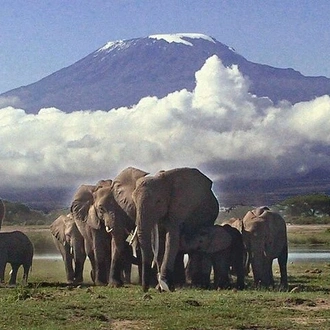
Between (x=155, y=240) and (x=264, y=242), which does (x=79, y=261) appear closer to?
(x=155, y=240)

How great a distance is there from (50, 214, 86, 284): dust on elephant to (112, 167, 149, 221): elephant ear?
4.36m

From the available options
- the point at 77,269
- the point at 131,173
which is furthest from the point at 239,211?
the point at 131,173

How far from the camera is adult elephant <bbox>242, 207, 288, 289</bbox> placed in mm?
26078

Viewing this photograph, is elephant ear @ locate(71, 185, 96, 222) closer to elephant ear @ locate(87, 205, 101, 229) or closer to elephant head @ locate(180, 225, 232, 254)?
elephant ear @ locate(87, 205, 101, 229)

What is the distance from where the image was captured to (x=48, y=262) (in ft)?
148

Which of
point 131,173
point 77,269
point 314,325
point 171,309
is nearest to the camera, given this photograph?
point 314,325

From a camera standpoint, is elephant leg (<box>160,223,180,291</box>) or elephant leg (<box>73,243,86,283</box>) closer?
elephant leg (<box>160,223,180,291</box>)

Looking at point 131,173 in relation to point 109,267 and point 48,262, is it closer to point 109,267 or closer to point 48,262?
point 109,267

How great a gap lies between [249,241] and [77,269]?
27.2 feet

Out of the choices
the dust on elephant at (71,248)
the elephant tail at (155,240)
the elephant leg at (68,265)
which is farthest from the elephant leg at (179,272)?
the elephant leg at (68,265)

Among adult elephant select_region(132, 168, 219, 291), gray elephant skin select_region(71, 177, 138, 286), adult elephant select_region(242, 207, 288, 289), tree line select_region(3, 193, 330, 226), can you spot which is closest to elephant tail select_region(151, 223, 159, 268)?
adult elephant select_region(132, 168, 219, 291)

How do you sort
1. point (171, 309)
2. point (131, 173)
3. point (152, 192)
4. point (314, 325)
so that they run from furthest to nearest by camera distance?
point (131, 173) < point (152, 192) < point (171, 309) < point (314, 325)

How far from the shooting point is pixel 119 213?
95.0 ft

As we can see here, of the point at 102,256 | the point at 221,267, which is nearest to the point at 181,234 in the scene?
the point at 221,267
